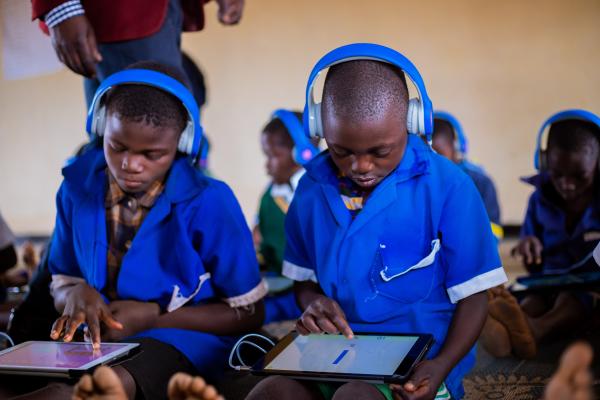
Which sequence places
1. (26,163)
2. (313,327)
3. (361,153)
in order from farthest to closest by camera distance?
1. (26,163)
2. (361,153)
3. (313,327)

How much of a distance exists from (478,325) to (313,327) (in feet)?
1.11

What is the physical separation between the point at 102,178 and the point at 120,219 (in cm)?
12

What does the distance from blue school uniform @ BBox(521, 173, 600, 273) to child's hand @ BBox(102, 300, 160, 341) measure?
1395 millimetres

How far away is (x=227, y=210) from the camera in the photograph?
65.1 inches

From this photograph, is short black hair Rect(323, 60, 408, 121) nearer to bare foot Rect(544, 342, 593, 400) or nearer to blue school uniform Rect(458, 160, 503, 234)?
bare foot Rect(544, 342, 593, 400)

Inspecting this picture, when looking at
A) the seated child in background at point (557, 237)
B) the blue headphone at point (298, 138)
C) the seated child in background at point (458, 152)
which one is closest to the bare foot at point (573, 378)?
the seated child in background at point (557, 237)

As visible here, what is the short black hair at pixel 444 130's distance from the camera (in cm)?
299

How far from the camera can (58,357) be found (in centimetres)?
133

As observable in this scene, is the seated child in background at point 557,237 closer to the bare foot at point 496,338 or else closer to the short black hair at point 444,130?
the bare foot at point 496,338

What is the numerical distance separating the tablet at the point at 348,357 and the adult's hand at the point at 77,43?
85 centimetres

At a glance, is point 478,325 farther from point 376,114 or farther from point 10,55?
point 10,55

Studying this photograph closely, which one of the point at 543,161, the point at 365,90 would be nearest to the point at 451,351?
the point at 365,90

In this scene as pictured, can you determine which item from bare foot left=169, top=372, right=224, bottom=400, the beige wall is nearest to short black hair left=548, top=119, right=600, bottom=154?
bare foot left=169, top=372, right=224, bottom=400

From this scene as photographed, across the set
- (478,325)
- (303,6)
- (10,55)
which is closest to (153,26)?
(10,55)
